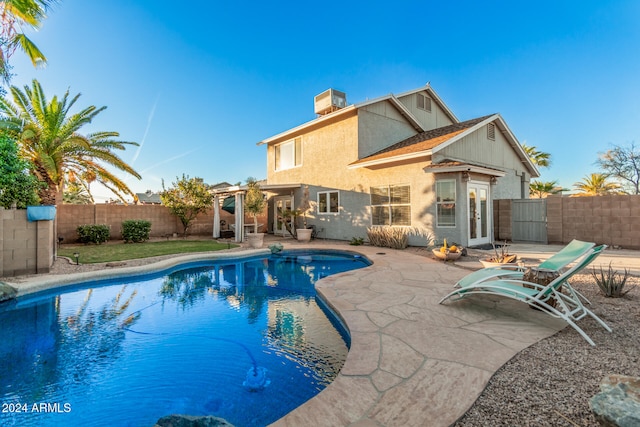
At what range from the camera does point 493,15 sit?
15.5m

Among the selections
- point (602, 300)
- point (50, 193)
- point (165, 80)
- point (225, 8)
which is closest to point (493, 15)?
point (225, 8)

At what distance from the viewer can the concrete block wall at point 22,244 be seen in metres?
8.15

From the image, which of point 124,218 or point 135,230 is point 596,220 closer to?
point 135,230

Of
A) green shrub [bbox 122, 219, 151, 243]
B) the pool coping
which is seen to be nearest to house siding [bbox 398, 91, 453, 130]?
the pool coping

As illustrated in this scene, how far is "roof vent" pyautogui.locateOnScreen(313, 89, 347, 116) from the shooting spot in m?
18.3

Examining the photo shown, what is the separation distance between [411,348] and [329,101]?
16.9m

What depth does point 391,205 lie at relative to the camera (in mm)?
14359

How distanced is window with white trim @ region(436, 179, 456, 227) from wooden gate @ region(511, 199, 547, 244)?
5.00 meters

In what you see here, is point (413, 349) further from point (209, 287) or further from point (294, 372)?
point (209, 287)

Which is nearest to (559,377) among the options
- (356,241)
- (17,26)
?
(356,241)

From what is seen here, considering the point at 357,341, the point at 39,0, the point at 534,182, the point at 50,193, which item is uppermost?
the point at 39,0

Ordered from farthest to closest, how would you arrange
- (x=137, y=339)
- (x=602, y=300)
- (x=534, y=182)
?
(x=534, y=182) → (x=602, y=300) → (x=137, y=339)

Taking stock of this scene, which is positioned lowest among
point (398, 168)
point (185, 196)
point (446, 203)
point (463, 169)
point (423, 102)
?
point (446, 203)

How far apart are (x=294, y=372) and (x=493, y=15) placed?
63.6 feet
